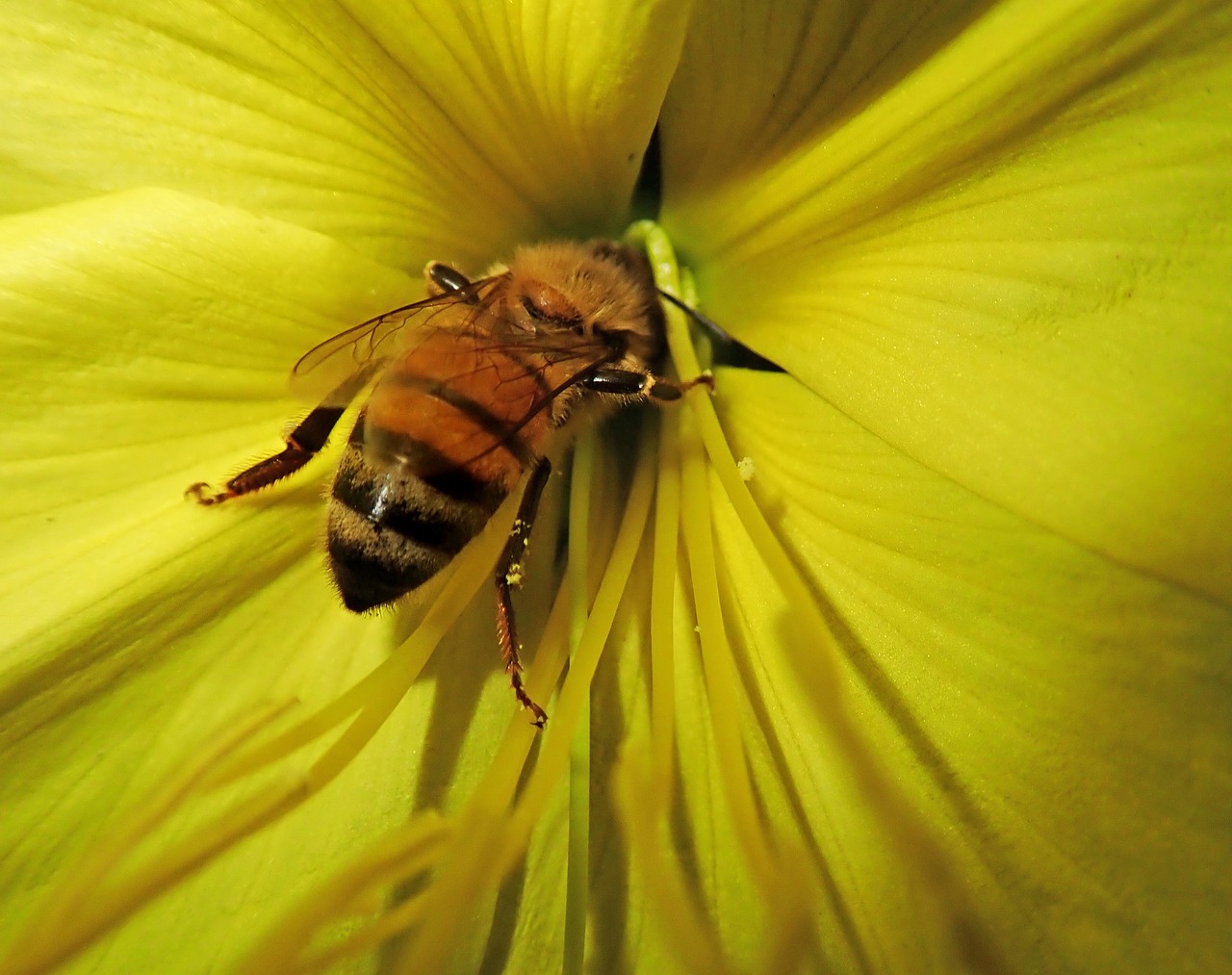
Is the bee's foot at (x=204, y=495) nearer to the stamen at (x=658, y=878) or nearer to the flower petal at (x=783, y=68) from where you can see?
the stamen at (x=658, y=878)

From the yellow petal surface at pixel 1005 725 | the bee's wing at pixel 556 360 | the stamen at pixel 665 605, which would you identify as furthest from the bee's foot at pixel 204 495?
the yellow petal surface at pixel 1005 725

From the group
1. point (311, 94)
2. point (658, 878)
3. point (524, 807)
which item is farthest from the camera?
point (311, 94)

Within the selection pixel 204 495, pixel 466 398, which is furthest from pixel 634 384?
pixel 204 495

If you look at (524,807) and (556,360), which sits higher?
(556,360)

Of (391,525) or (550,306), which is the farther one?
(550,306)

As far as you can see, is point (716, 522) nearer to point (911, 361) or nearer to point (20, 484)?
point (911, 361)

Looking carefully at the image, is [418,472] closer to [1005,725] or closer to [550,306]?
[550,306]

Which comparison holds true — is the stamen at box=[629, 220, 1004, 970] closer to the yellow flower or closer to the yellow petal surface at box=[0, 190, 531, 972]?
the yellow flower
